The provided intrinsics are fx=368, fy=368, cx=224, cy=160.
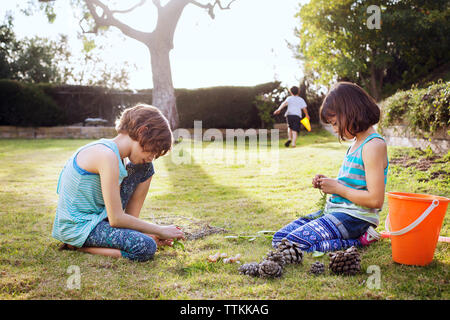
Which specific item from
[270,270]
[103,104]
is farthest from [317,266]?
[103,104]

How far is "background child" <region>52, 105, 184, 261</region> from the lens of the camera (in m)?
2.25

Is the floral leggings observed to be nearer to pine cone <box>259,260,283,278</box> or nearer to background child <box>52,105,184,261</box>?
background child <box>52,105,184,261</box>

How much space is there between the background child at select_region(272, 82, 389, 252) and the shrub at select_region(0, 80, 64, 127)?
1284 cm

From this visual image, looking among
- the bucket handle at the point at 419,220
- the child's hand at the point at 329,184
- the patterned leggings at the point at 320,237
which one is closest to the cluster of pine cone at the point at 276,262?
the patterned leggings at the point at 320,237

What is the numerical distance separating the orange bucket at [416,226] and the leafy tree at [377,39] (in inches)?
353

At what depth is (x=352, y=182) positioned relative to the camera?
2.44m

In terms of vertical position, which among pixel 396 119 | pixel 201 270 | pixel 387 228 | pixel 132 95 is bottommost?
pixel 201 270

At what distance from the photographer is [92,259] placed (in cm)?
229

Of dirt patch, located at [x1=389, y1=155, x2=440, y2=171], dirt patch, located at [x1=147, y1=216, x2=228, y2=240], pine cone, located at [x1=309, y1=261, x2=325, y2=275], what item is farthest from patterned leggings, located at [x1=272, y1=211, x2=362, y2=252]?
dirt patch, located at [x1=389, y1=155, x2=440, y2=171]

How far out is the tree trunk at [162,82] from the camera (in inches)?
492

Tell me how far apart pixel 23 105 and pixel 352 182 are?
13293 millimetres
